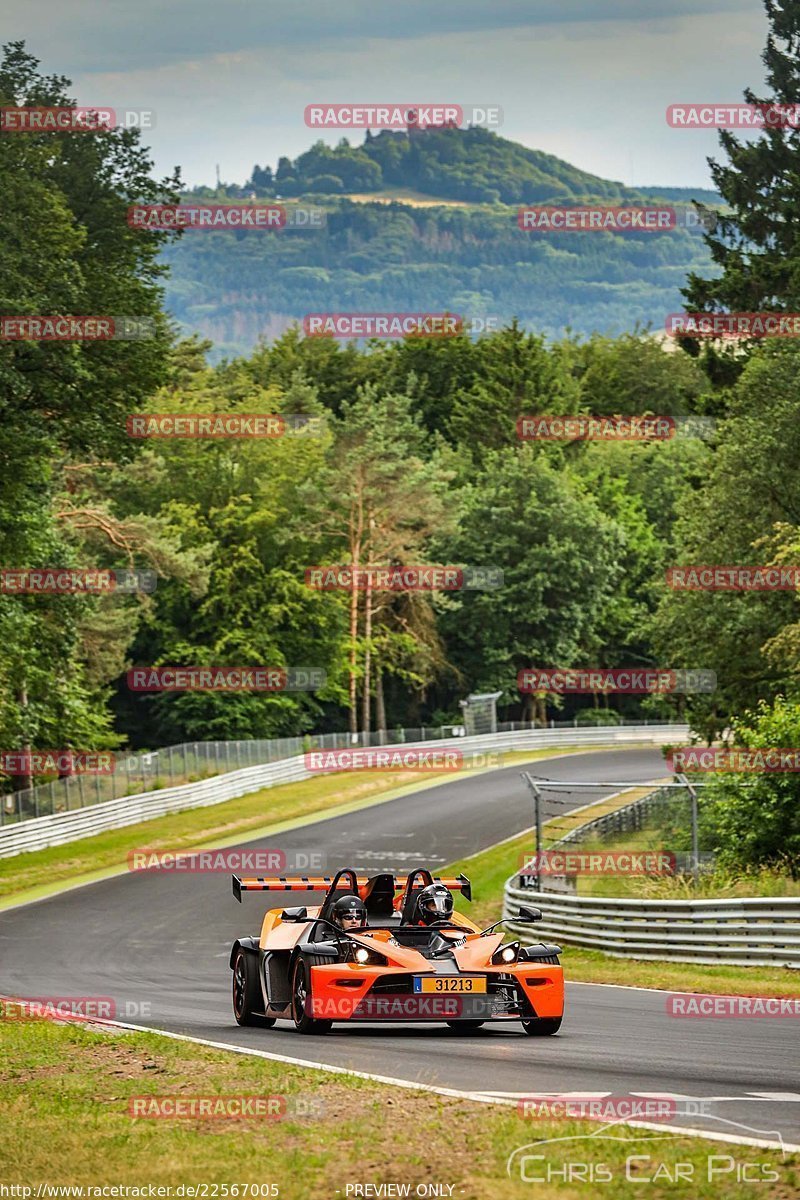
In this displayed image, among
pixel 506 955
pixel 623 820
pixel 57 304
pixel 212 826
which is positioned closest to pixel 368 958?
pixel 506 955

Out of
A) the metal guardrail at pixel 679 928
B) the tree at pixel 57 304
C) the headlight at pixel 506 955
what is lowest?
the metal guardrail at pixel 679 928

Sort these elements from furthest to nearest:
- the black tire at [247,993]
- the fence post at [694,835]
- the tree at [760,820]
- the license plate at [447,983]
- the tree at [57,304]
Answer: the tree at [57,304] → the tree at [760,820] → the fence post at [694,835] → the black tire at [247,993] → the license plate at [447,983]

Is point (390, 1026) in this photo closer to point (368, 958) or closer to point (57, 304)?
point (368, 958)

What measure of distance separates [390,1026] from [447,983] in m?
1.97

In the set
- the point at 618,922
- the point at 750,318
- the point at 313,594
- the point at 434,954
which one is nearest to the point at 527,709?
the point at 313,594

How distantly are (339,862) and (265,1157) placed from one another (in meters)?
36.5

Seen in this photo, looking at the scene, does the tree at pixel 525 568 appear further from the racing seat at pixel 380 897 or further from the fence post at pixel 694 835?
the racing seat at pixel 380 897

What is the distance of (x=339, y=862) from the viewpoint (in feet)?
145

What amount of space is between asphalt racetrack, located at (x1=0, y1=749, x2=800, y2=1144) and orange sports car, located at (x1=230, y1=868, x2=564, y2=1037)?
24 cm

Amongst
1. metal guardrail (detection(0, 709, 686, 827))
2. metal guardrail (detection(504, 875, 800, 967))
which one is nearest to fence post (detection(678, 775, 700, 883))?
metal guardrail (detection(504, 875, 800, 967))

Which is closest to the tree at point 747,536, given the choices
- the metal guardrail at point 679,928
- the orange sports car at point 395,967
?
the metal guardrail at point 679,928

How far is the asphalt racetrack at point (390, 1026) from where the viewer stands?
1011cm

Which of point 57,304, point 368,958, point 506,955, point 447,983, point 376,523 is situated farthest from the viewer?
point 376,523

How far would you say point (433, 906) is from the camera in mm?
13633
